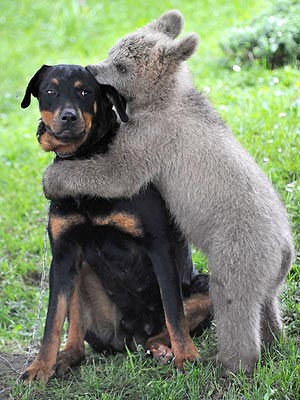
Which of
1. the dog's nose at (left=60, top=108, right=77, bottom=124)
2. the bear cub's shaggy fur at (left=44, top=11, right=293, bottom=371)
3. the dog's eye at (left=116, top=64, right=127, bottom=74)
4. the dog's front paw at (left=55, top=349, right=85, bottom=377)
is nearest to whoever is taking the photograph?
the bear cub's shaggy fur at (left=44, top=11, right=293, bottom=371)

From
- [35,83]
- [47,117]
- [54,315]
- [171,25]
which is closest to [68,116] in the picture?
[47,117]

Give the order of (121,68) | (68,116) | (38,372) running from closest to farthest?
(68,116) < (38,372) < (121,68)

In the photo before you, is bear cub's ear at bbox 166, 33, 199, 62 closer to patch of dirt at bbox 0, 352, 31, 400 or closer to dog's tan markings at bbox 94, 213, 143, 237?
dog's tan markings at bbox 94, 213, 143, 237

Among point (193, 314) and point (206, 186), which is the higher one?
point (206, 186)

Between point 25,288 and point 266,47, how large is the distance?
420cm

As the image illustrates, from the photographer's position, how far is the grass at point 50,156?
4570 mm

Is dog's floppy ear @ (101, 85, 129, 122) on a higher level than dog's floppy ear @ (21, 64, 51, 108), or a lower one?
lower

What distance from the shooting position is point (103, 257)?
193 inches

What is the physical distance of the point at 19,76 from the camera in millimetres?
12172

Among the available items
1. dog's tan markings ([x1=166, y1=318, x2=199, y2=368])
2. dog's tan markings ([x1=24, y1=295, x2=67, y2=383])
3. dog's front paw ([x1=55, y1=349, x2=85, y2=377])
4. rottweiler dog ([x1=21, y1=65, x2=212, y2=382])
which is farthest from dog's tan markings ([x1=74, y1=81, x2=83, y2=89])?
dog's front paw ([x1=55, y1=349, x2=85, y2=377])

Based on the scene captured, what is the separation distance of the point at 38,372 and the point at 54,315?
33cm

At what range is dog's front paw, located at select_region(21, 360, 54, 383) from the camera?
15.5 ft

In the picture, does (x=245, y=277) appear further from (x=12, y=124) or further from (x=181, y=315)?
(x=12, y=124)

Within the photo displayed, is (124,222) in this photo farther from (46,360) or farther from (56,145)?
(46,360)
